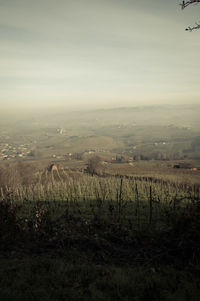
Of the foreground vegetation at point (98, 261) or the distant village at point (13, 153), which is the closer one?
the foreground vegetation at point (98, 261)

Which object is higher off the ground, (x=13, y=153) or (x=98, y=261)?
(x=98, y=261)

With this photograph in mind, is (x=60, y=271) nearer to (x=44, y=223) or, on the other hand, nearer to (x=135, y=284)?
(x=135, y=284)

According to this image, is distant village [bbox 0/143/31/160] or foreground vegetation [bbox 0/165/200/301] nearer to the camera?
foreground vegetation [bbox 0/165/200/301]

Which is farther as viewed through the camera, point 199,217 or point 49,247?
point 49,247

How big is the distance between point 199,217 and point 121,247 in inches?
92.3

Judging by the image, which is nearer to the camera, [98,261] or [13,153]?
[98,261]

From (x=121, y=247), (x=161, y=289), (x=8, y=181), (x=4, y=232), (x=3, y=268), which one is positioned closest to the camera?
(x=161, y=289)

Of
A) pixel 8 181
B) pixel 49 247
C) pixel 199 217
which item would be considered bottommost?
pixel 8 181

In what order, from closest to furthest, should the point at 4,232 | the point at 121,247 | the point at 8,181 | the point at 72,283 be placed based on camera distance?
the point at 72,283 → the point at 121,247 → the point at 4,232 → the point at 8,181

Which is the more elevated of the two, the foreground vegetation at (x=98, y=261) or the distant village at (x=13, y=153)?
the foreground vegetation at (x=98, y=261)

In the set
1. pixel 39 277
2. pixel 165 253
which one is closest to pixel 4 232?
pixel 39 277

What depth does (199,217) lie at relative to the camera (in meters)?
4.90

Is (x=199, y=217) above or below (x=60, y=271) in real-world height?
above

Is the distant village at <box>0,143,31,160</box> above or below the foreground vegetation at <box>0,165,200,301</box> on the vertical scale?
below
